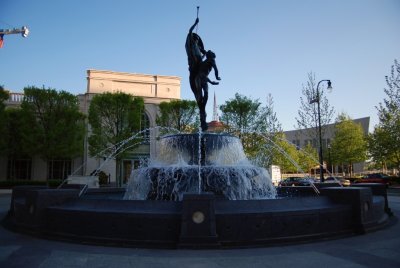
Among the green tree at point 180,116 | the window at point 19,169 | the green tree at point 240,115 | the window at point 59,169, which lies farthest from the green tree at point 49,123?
the green tree at point 240,115

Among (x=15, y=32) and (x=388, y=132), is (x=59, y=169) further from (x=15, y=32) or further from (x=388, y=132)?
(x=388, y=132)

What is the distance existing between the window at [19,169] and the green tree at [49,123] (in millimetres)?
6367

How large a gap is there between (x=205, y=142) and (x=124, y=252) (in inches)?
225

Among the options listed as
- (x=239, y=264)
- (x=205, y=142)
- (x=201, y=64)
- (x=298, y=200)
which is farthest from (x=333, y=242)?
(x=201, y=64)

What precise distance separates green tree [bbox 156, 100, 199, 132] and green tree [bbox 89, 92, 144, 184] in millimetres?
3611

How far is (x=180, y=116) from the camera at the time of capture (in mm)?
36188

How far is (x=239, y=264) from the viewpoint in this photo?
18.9 feet

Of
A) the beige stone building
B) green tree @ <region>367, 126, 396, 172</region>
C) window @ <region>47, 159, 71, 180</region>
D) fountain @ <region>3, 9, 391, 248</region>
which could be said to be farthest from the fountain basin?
green tree @ <region>367, 126, 396, 172</region>

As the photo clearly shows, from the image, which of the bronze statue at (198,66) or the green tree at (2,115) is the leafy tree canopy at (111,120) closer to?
the green tree at (2,115)

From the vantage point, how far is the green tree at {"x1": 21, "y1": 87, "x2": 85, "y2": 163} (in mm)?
31109

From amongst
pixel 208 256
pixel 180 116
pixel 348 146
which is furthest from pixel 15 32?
pixel 348 146

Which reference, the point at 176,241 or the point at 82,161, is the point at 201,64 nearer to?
the point at 176,241

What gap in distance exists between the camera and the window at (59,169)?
37688 millimetres

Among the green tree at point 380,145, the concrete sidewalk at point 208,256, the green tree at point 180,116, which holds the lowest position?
the concrete sidewalk at point 208,256
